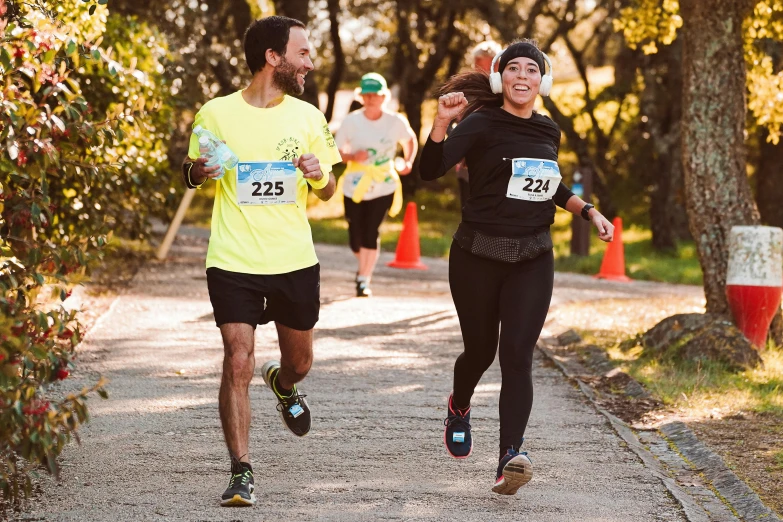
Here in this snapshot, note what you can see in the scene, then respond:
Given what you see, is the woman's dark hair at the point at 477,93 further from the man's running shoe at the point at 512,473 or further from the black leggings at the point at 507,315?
the man's running shoe at the point at 512,473

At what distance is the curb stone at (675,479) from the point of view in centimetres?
563

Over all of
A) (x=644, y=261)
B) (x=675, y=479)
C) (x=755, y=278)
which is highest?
(x=755, y=278)

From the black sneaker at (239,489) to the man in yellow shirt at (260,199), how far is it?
0.02 meters

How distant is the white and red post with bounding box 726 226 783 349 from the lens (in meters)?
9.96

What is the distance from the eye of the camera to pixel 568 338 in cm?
1091

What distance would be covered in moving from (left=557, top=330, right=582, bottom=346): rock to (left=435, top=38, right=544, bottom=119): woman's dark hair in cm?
481

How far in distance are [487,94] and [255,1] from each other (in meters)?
23.1

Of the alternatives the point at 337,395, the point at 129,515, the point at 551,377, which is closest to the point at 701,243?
the point at 551,377

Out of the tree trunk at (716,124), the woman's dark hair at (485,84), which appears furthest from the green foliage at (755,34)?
the woman's dark hair at (485,84)

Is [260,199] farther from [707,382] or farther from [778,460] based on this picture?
[707,382]

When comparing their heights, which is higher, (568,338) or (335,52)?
(335,52)

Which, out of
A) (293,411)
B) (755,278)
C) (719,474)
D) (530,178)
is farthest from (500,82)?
(755,278)

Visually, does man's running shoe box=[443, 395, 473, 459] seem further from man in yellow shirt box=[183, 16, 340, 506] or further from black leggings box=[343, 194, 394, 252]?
black leggings box=[343, 194, 394, 252]

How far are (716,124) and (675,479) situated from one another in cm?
476
